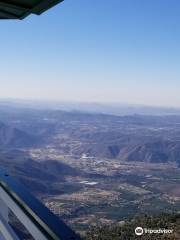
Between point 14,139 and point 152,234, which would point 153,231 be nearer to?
point 152,234

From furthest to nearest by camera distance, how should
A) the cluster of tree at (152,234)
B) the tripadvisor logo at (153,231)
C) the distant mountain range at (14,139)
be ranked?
the distant mountain range at (14,139) → the tripadvisor logo at (153,231) → the cluster of tree at (152,234)

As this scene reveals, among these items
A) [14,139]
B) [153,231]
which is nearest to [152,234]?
[153,231]

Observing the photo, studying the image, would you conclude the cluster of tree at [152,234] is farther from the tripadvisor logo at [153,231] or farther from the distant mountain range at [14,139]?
the distant mountain range at [14,139]

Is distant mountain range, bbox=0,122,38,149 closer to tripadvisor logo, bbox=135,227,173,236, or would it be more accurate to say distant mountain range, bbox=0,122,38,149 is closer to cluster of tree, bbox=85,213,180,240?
cluster of tree, bbox=85,213,180,240

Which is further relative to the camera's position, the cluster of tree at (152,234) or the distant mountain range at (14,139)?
the distant mountain range at (14,139)

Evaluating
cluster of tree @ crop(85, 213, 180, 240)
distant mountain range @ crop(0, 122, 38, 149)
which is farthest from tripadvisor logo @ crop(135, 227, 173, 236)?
distant mountain range @ crop(0, 122, 38, 149)

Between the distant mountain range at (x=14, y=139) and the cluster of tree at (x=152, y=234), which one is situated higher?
the cluster of tree at (x=152, y=234)

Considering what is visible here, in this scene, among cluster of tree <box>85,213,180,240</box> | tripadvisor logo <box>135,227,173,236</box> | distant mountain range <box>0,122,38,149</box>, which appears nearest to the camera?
cluster of tree <box>85,213,180,240</box>

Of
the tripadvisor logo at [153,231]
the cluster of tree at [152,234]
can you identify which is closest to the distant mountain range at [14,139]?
the cluster of tree at [152,234]

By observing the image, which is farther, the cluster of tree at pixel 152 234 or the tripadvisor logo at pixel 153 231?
the tripadvisor logo at pixel 153 231

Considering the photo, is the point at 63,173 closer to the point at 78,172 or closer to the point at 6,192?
the point at 78,172

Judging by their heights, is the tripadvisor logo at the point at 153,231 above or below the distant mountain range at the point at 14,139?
above

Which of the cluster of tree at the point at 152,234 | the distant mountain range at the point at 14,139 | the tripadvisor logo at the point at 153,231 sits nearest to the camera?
the cluster of tree at the point at 152,234

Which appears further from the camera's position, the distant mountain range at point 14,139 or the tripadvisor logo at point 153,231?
the distant mountain range at point 14,139
